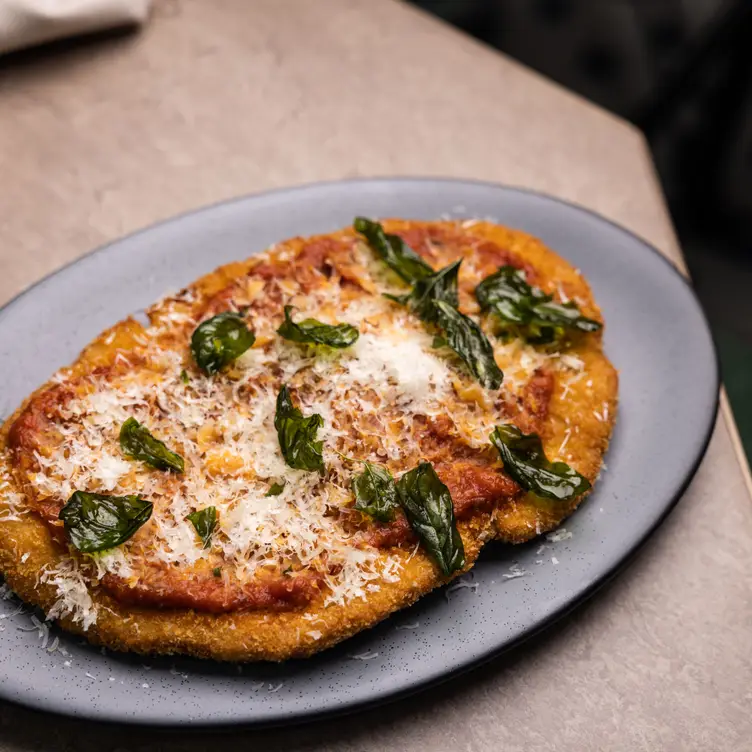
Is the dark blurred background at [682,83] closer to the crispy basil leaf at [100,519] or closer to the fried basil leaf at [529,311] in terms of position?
the fried basil leaf at [529,311]

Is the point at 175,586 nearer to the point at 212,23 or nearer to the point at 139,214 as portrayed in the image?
the point at 139,214

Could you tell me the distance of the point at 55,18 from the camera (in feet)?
13.3

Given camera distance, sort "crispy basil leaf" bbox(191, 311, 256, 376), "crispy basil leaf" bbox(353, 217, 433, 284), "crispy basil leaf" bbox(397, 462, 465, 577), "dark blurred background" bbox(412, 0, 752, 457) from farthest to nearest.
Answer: "dark blurred background" bbox(412, 0, 752, 457), "crispy basil leaf" bbox(353, 217, 433, 284), "crispy basil leaf" bbox(191, 311, 256, 376), "crispy basil leaf" bbox(397, 462, 465, 577)

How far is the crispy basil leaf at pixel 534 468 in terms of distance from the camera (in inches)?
97.7

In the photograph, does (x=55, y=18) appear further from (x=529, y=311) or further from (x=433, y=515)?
(x=433, y=515)

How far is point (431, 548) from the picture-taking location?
234 centimetres

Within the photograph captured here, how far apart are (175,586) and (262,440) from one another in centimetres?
47

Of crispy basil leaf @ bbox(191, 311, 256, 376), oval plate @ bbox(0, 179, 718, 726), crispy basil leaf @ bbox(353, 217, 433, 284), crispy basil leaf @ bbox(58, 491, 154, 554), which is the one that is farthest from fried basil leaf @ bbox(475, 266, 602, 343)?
crispy basil leaf @ bbox(58, 491, 154, 554)

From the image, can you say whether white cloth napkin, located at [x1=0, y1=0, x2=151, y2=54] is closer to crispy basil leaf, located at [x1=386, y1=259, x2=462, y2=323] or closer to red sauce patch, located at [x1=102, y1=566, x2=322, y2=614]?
crispy basil leaf, located at [x1=386, y1=259, x2=462, y2=323]

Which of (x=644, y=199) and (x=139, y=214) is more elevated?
(x=644, y=199)

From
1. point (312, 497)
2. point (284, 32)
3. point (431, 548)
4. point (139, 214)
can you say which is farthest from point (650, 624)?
point (284, 32)

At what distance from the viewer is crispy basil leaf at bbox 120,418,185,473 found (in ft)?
7.91

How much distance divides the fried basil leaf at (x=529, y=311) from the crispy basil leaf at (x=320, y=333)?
1.51 ft

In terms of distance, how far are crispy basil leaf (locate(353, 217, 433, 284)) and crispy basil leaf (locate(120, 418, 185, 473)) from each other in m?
0.94
